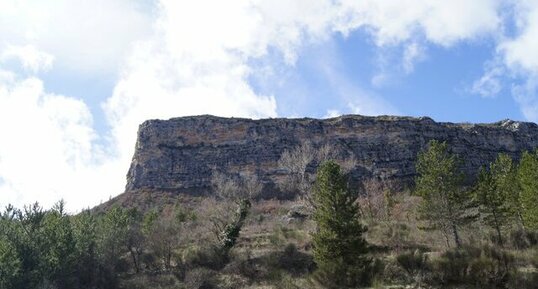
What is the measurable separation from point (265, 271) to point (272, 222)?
805 inches

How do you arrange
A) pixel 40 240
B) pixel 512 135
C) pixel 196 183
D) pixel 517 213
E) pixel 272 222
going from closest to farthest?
pixel 40 240 < pixel 517 213 < pixel 272 222 < pixel 196 183 < pixel 512 135

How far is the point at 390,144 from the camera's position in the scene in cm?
9756

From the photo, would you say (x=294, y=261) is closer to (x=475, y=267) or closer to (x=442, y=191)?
(x=442, y=191)

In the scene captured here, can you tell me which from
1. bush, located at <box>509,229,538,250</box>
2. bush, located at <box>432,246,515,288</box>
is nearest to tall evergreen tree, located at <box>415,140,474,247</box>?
bush, located at <box>509,229,538,250</box>

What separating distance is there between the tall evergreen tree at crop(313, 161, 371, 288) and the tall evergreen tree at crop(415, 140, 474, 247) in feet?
25.8

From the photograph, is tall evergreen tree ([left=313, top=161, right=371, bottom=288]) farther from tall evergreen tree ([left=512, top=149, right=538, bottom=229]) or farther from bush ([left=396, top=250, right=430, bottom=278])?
tall evergreen tree ([left=512, top=149, right=538, bottom=229])

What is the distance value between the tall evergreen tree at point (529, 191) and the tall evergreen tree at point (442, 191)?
4.31m

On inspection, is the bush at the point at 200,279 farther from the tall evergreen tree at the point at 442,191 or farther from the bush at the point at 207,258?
the tall evergreen tree at the point at 442,191

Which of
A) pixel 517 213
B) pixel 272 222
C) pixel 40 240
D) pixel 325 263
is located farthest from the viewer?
pixel 272 222

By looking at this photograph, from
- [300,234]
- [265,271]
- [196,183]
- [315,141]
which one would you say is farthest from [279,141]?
[265,271]

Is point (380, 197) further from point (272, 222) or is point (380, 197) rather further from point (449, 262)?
point (449, 262)

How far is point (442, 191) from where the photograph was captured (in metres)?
39.2

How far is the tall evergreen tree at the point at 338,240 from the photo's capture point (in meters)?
32.3

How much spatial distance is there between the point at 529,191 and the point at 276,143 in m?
65.2
